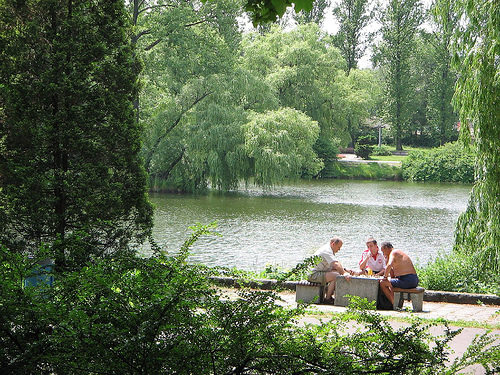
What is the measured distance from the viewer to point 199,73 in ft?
104

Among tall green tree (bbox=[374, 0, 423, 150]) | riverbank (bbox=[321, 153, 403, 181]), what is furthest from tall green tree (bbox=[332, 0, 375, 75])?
riverbank (bbox=[321, 153, 403, 181])

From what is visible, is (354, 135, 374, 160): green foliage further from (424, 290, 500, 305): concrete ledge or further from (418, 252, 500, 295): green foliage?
(424, 290, 500, 305): concrete ledge

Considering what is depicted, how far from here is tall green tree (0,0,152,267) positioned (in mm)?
8680

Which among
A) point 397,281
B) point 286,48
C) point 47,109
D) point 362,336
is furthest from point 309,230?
point 286,48

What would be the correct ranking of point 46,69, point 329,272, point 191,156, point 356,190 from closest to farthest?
point 46,69, point 329,272, point 191,156, point 356,190

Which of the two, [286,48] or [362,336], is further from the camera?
[286,48]

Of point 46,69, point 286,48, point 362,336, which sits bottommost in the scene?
point 362,336

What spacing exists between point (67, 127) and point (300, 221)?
15600 mm

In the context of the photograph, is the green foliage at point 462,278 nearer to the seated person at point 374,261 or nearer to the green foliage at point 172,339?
the seated person at point 374,261

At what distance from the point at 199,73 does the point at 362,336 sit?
29.0 metres

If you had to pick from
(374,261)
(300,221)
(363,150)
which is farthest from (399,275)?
(363,150)

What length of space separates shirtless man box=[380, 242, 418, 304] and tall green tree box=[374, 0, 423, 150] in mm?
50421

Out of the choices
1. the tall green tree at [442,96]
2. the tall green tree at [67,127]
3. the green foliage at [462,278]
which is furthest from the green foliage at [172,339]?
the tall green tree at [442,96]

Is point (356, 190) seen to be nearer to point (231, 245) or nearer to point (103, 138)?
point (231, 245)
